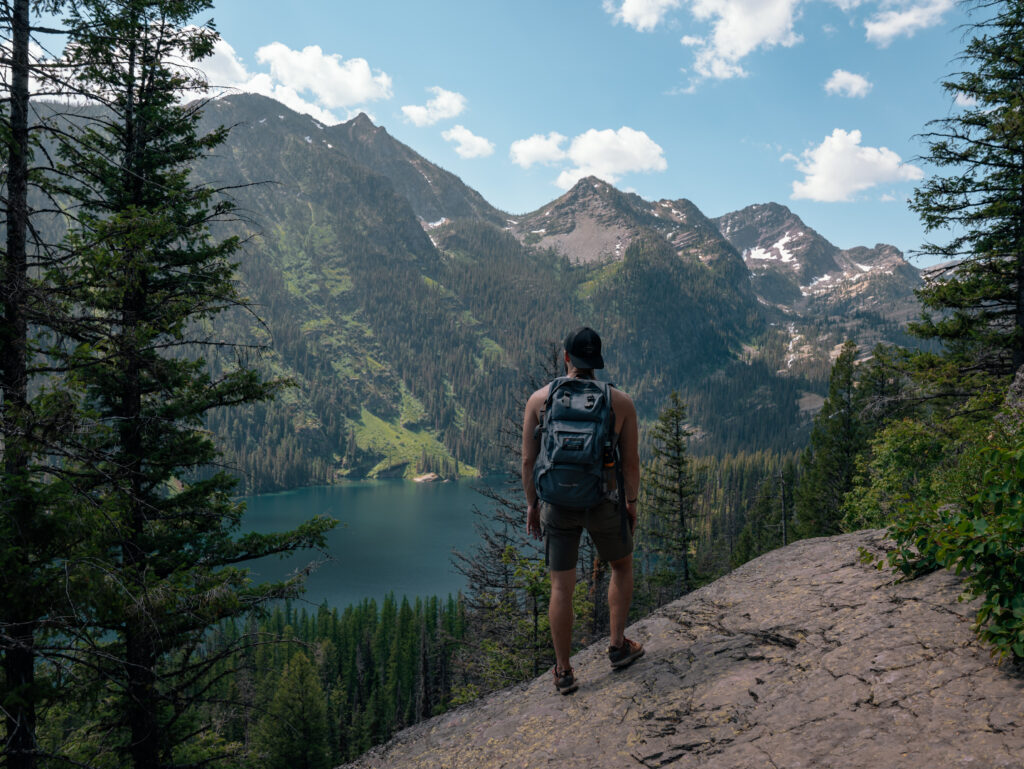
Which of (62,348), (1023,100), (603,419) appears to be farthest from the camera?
(1023,100)

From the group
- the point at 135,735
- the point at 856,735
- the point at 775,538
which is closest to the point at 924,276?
the point at 856,735

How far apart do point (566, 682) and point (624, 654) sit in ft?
1.95

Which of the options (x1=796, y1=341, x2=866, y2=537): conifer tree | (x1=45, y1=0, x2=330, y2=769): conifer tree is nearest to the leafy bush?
(x1=45, y1=0, x2=330, y2=769): conifer tree

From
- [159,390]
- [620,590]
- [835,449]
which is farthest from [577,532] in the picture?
[835,449]

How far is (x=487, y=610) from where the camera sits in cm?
1634

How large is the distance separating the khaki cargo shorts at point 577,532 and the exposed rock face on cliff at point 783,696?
1140mm

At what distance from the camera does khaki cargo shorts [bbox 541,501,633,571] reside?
443cm

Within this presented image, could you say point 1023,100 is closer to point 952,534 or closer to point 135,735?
point 952,534

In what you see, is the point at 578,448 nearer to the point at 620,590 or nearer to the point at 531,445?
the point at 531,445

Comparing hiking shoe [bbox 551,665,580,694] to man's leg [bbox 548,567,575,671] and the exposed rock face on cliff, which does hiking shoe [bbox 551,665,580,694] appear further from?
man's leg [bbox 548,567,575,671]

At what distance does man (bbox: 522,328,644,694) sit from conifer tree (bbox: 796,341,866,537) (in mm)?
33791

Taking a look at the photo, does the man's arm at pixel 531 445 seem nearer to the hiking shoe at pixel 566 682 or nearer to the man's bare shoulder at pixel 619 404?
the man's bare shoulder at pixel 619 404

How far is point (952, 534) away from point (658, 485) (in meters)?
22.5

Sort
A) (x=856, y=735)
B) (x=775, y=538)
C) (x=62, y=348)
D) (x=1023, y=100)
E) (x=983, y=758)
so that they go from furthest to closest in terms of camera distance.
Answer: (x=775, y=538) → (x=1023, y=100) → (x=62, y=348) → (x=856, y=735) → (x=983, y=758)
